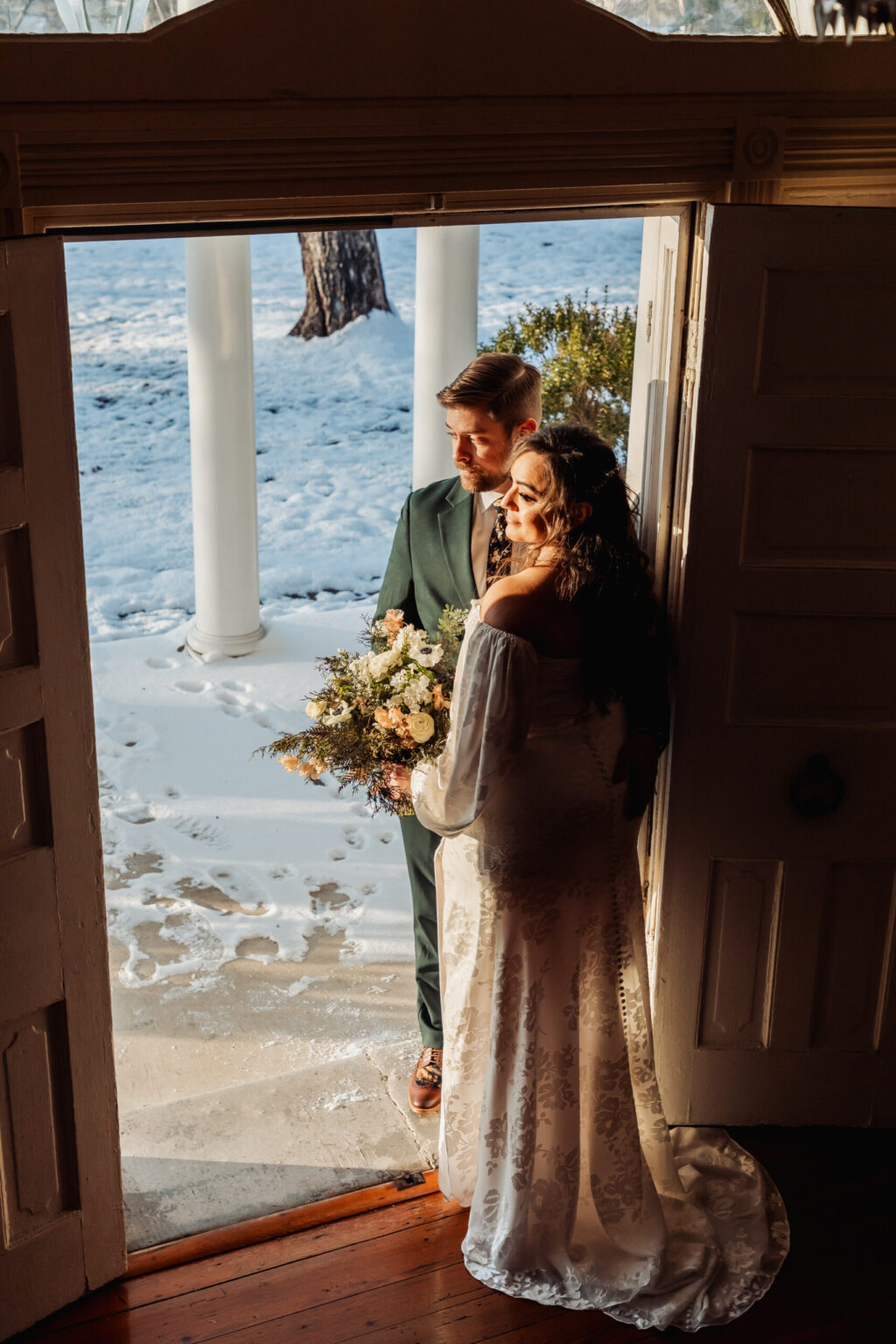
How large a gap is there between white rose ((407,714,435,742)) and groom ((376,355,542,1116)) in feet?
1.25

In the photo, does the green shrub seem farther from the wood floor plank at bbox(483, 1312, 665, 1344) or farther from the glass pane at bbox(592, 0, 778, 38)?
the wood floor plank at bbox(483, 1312, 665, 1344)

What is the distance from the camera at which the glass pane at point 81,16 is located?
2.34 m

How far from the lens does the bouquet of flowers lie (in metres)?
3.12

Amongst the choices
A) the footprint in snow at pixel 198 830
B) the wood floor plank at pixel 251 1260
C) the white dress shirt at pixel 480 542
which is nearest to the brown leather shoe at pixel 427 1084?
the wood floor plank at pixel 251 1260

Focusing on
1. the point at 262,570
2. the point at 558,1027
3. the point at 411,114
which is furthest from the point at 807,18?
the point at 262,570

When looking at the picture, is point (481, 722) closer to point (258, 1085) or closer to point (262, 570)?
point (258, 1085)

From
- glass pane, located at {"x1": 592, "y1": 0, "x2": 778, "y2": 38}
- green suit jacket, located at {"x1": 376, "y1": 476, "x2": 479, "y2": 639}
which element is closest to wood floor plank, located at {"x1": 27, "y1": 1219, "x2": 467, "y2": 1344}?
green suit jacket, located at {"x1": 376, "y1": 476, "x2": 479, "y2": 639}

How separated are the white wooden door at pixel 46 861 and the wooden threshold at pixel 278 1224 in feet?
0.33

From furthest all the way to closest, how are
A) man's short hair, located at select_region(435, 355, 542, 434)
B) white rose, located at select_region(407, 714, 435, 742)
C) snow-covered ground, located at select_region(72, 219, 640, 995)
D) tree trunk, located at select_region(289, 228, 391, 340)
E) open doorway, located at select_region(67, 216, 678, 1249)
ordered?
tree trunk, located at select_region(289, 228, 391, 340)
snow-covered ground, located at select_region(72, 219, 640, 995)
open doorway, located at select_region(67, 216, 678, 1249)
man's short hair, located at select_region(435, 355, 542, 434)
white rose, located at select_region(407, 714, 435, 742)

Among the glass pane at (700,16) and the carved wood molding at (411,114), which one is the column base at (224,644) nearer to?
the carved wood molding at (411,114)

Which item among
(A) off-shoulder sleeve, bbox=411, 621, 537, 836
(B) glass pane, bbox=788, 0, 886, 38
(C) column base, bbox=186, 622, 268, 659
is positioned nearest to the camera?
(A) off-shoulder sleeve, bbox=411, 621, 537, 836

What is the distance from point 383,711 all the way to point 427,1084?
119cm

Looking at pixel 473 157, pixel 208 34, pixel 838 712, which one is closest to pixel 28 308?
pixel 208 34

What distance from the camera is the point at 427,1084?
12.0ft
